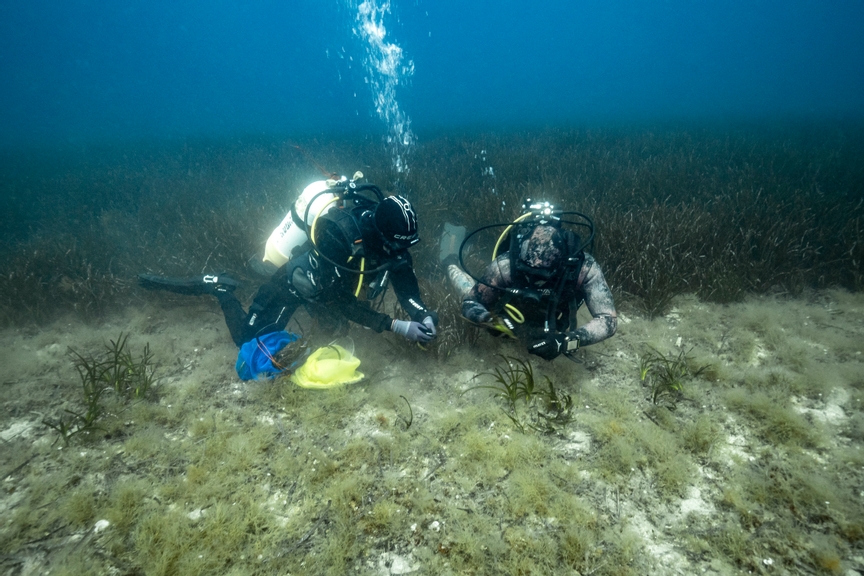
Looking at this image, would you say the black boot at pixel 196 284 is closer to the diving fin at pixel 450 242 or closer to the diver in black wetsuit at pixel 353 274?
the diver in black wetsuit at pixel 353 274

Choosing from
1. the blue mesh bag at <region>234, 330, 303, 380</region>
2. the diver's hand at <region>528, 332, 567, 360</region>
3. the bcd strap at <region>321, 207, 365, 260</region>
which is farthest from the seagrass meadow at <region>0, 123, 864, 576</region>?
the bcd strap at <region>321, 207, 365, 260</region>

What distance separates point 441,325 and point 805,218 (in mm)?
6176

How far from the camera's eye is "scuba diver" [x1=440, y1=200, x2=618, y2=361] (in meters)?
3.07

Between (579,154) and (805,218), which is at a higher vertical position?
(579,154)

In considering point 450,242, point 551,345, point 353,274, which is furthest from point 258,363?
point 450,242

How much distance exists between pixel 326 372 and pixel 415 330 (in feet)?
3.11

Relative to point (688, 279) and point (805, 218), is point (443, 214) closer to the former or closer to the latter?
point (688, 279)

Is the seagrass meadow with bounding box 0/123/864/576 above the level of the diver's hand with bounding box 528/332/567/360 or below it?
below

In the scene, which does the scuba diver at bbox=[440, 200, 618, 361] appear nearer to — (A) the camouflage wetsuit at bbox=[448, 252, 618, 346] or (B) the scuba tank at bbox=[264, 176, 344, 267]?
(A) the camouflage wetsuit at bbox=[448, 252, 618, 346]

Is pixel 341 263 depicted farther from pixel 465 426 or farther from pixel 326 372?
pixel 465 426

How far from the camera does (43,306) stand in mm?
4953

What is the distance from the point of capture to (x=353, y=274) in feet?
11.5

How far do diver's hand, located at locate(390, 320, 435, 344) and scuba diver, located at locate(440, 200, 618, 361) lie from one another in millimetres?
441

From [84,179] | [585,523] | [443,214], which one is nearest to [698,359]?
[585,523]
